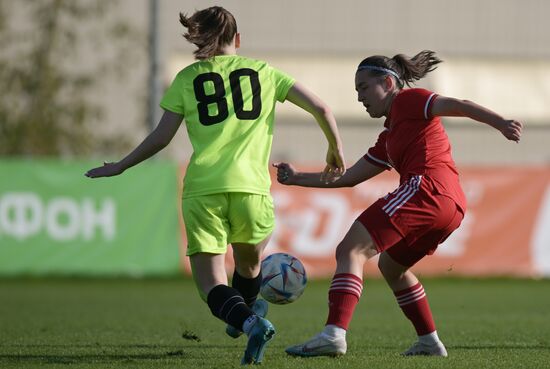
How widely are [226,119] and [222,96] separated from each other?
0.46ft

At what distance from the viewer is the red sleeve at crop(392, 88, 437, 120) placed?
6.60 m

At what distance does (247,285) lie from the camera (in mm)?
7098

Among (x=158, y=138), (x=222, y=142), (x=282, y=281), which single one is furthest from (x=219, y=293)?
(x=282, y=281)

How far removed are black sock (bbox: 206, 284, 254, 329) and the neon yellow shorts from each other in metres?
0.24

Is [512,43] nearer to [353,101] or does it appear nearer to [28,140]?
[353,101]

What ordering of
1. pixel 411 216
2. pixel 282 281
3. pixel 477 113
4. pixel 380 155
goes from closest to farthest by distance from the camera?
pixel 477 113
pixel 411 216
pixel 380 155
pixel 282 281

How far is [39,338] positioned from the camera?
841 cm

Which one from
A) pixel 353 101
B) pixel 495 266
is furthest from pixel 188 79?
pixel 353 101

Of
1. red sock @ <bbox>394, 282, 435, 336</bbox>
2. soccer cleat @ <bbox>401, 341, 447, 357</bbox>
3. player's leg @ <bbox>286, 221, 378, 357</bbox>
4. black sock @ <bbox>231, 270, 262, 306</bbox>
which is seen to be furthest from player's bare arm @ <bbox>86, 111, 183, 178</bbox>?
soccer cleat @ <bbox>401, 341, 447, 357</bbox>

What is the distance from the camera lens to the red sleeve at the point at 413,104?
21.7ft

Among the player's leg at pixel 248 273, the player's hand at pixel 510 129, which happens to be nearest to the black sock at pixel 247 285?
the player's leg at pixel 248 273

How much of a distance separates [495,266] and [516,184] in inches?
53.9

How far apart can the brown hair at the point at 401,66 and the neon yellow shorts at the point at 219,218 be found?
1084 millimetres

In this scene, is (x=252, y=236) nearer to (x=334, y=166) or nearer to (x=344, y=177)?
(x=334, y=166)
